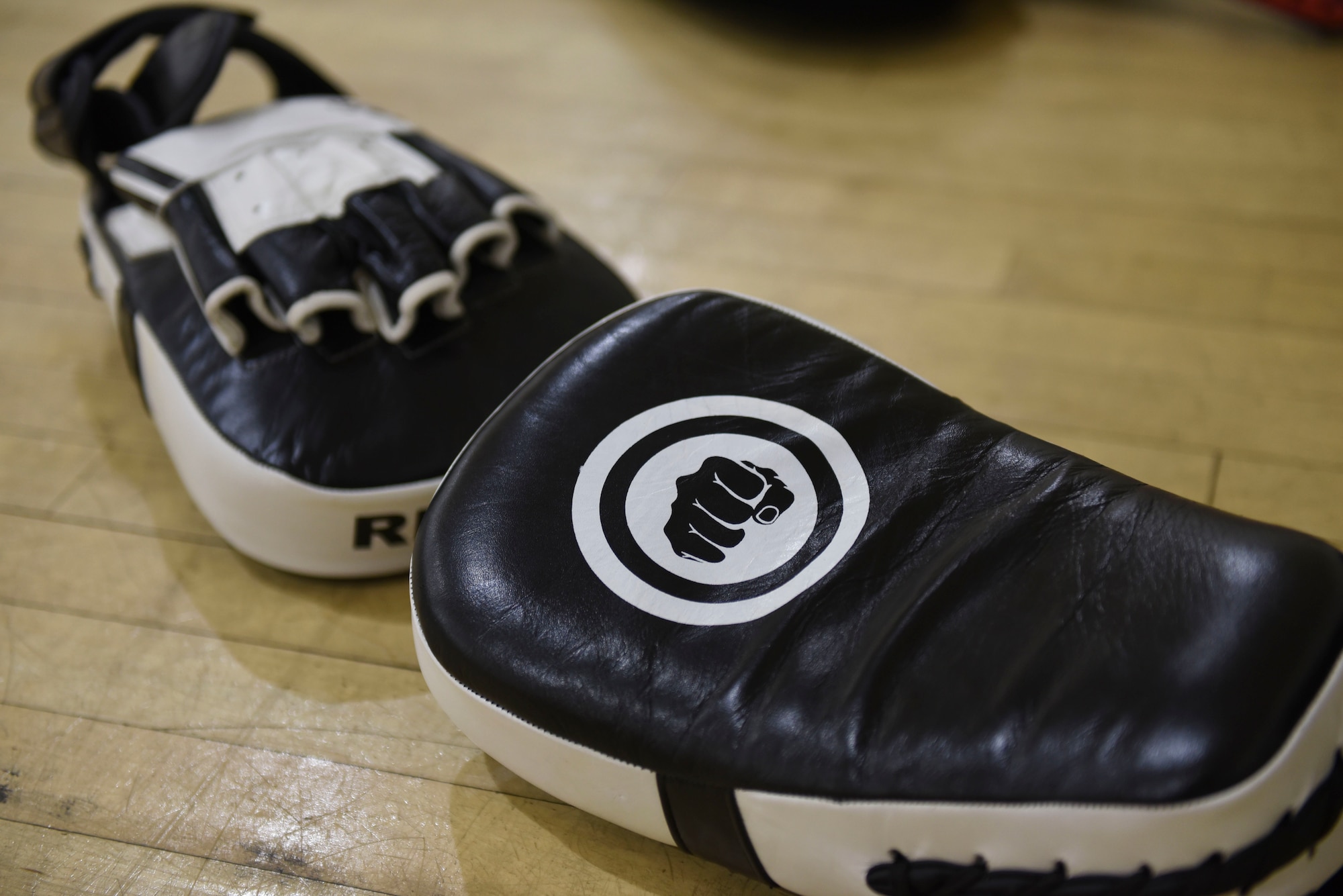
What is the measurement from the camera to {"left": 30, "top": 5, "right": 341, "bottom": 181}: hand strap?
4.29 feet

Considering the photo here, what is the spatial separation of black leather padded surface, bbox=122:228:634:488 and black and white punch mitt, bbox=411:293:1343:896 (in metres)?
0.13

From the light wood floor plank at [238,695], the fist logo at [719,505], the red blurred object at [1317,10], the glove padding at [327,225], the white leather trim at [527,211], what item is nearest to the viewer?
the fist logo at [719,505]

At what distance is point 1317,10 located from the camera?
6.67ft

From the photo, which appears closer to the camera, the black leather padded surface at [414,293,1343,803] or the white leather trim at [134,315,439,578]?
the black leather padded surface at [414,293,1343,803]

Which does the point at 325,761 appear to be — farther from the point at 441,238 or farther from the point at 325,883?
the point at 441,238

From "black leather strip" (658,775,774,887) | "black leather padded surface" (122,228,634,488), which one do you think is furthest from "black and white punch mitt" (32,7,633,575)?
"black leather strip" (658,775,774,887)

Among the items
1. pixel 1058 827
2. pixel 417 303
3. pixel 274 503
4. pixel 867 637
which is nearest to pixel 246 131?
pixel 417 303

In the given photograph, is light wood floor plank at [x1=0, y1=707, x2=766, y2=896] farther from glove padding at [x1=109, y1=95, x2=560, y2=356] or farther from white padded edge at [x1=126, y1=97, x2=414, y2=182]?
white padded edge at [x1=126, y1=97, x2=414, y2=182]

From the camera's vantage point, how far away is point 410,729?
38.6 inches

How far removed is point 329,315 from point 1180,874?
90 cm

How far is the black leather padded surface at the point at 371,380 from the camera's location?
1.03 metres

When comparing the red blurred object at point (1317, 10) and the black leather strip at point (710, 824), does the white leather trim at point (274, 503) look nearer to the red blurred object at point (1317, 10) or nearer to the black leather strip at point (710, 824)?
the black leather strip at point (710, 824)

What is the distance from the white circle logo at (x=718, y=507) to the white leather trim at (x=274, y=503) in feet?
0.82

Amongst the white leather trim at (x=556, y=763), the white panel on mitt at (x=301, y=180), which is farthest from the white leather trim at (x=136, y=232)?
the white leather trim at (x=556, y=763)
